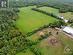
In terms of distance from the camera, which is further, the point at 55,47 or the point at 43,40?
the point at 43,40

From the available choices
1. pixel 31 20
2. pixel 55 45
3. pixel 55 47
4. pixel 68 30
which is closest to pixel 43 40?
pixel 55 45

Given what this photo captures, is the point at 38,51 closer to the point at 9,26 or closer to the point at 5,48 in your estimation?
the point at 5,48

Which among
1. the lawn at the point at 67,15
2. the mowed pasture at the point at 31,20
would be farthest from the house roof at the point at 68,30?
the lawn at the point at 67,15

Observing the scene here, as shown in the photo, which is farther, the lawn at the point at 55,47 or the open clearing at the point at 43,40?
the open clearing at the point at 43,40

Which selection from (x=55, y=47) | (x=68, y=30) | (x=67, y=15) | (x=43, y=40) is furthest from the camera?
(x=67, y=15)

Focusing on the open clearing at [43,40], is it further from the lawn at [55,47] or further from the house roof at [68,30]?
the house roof at [68,30]

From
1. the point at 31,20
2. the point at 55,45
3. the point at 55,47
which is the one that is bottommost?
the point at 31,20

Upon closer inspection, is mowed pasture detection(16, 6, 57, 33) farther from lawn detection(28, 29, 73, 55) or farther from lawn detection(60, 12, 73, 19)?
lawn detection(28, 29, 73, 55)

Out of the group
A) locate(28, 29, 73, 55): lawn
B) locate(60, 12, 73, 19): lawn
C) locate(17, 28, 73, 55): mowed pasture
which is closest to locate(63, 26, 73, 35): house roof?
locate(17, 28, 73, 55): mowed pasture

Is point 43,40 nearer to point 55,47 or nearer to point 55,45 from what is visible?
point 55,45
